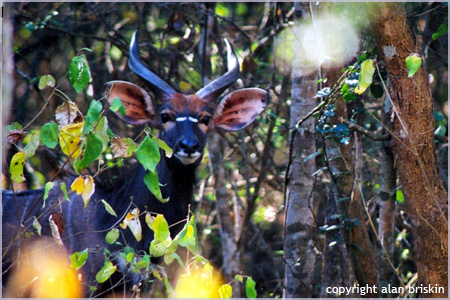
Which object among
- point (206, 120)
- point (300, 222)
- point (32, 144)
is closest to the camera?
point (32, 144)

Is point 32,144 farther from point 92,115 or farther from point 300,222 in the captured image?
point 300,222

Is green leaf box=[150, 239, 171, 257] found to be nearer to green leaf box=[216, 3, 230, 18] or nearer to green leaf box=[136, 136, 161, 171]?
green leaf box=[136, 136, 161, 171]

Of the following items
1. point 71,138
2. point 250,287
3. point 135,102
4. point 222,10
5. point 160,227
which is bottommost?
point 250,287

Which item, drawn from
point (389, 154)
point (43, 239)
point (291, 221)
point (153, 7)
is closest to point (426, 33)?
point (389, 154)

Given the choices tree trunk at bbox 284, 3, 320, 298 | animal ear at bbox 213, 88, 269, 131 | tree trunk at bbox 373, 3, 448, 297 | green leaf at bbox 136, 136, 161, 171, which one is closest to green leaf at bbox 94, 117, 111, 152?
green leaf at bbox 136, 136, 161, 171

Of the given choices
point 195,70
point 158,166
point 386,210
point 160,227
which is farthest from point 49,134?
point 195,70

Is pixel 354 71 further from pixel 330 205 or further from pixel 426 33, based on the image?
pixel 426 33

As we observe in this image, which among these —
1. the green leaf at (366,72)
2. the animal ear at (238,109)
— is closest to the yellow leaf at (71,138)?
the green leaf at (366,72)

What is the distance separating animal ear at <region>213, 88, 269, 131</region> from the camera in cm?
548

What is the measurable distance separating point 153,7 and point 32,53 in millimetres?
1470

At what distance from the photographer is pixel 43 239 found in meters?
Result: 4.84

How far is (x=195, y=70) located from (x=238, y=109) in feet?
5.56

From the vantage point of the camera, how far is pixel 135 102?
5.27 m

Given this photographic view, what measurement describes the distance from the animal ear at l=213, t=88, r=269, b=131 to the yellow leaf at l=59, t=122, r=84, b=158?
2.47 metres
